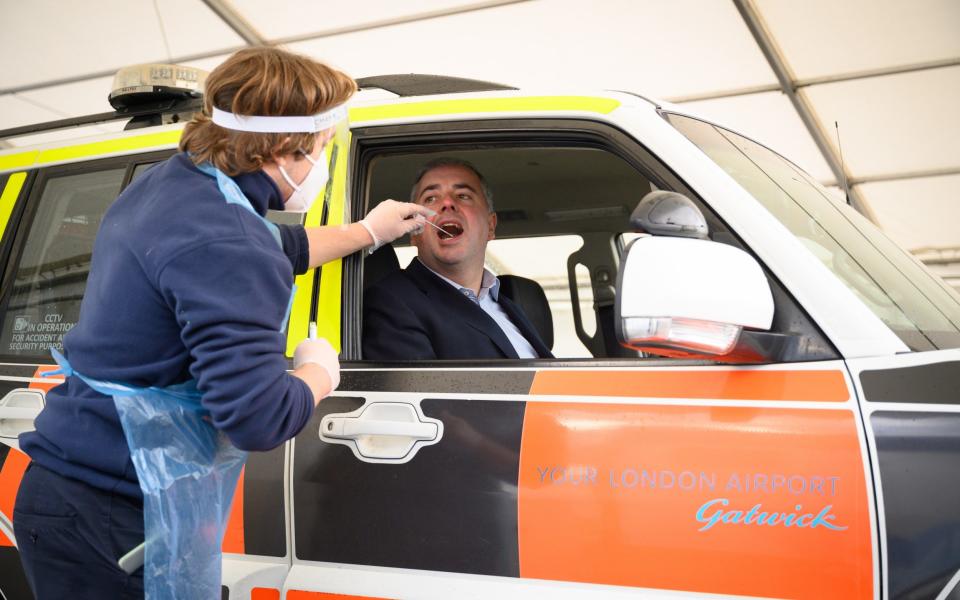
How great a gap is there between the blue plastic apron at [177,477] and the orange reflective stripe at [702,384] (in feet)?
2.19

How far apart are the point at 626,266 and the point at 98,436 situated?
0.98 m

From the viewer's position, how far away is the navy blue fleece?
4.95 ft

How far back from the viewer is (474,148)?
7.37 ft

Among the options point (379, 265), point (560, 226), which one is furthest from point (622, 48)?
point (379, 265)

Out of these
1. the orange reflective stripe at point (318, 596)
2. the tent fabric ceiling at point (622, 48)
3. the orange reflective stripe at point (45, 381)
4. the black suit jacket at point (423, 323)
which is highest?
the tent fabric ceiling at point (622, 48)

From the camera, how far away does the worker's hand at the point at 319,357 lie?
5.73ft

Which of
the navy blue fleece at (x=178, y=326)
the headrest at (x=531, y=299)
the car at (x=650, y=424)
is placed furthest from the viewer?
the headrest at (x=531, y=299)

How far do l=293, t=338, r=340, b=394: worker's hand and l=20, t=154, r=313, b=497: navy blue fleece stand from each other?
0.41 ft

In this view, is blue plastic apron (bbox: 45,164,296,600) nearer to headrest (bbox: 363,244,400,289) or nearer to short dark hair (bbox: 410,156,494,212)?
headrest (bbox: 363,244,400,289)

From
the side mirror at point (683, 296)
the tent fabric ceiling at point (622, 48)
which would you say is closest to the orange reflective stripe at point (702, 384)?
the side mirror at point (683, 296)

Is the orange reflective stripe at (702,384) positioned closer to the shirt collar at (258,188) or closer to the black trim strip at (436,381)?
the black trim strip at (436,381)

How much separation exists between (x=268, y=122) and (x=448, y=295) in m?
1.02

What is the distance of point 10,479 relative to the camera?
2.23 meters

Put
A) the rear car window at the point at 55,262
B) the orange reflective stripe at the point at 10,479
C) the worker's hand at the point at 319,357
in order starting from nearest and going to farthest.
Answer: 1. the worker's hand at the point at 319,357
2. the orange reflective stripe at the point at 10,479
3. the rear car window at the point at 55,262
